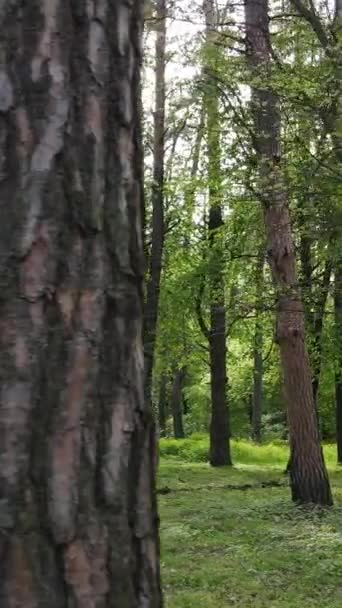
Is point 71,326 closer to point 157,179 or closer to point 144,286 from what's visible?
point 144,286

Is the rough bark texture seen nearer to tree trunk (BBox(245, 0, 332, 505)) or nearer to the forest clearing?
the forest clearing

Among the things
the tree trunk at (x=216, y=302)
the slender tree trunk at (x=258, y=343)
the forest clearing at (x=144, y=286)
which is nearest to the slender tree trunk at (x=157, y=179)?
the forest clearing at (x=144, y=286)

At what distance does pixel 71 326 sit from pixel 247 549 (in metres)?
7.10

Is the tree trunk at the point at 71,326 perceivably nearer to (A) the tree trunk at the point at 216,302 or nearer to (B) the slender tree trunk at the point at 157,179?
(A) the tree trunk at the point at 216,302

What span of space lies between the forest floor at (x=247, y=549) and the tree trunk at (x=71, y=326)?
4734mm

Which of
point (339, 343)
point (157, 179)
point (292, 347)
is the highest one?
point (157, 179)

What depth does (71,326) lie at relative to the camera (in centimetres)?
147

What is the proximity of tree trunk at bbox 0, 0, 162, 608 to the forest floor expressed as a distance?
186 inches

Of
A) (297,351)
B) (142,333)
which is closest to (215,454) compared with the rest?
(297,351)

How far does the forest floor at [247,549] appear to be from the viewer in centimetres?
627

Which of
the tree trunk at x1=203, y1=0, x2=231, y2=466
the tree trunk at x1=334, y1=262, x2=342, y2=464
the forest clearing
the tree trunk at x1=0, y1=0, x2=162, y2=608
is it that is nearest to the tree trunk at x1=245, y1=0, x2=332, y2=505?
the forest clearing

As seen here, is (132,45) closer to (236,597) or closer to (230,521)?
(236,597)

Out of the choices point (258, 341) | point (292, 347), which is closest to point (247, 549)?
point (292, 347)

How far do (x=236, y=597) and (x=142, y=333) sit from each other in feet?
16.9
